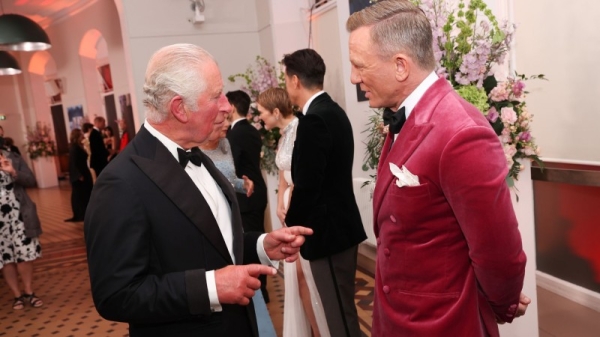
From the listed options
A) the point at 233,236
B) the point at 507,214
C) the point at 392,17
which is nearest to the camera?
the point at 507,214

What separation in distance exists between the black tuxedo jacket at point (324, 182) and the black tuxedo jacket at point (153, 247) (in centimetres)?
107

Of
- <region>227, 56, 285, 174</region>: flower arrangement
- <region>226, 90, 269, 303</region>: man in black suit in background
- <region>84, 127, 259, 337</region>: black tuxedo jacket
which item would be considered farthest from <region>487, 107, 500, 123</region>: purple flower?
<region>227, 56, 285, 174</region>: flower arrangement

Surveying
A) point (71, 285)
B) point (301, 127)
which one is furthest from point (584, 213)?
point (71, 285)

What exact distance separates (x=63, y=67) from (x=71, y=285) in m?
10.2

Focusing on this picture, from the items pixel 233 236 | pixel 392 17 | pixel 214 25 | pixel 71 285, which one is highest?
pixel 214 25

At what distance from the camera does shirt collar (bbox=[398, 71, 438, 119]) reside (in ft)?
5.06

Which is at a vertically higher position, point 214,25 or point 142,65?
point 214,25

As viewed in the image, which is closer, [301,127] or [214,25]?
[301,127]

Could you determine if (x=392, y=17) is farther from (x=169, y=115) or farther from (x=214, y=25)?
(x=214, y=25)

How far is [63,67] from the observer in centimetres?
1447

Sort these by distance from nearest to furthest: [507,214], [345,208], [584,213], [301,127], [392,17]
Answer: [507,214]
[392,17]
[301,127]
[345,208]
[584,213]

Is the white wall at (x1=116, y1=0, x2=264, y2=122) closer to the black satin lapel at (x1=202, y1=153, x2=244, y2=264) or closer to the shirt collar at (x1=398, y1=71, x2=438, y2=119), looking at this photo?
the black satin lapel at (x1=202, y1=153, x2=244, y2=264)

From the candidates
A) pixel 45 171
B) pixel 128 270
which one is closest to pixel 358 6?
pixel 128 270

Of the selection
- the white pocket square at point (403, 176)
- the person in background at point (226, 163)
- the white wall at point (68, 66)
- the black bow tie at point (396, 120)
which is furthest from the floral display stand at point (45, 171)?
the white pocket square at point (403, 176)
